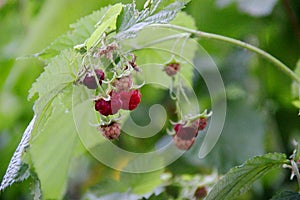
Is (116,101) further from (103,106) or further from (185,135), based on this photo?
(185,135)

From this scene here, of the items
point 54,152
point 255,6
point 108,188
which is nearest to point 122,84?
point 54,152

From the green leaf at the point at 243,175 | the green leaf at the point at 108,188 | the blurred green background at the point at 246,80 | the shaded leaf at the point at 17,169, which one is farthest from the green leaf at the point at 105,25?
the blurred green background at the point at 246,80

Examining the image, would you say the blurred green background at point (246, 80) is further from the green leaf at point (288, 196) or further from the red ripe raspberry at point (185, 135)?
the green leaf at point (288, 196)

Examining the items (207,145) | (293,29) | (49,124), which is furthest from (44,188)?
(293,29)

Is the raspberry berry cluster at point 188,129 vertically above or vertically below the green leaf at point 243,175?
above

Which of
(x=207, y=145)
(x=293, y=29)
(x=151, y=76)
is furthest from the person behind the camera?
(x=293, y=29)

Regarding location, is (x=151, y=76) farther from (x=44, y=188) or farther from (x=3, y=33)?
(x=3, y=33)

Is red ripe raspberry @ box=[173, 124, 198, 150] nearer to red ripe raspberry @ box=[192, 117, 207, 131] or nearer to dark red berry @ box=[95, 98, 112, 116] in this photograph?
red ripe raspberry @ box=[192, 117, 207, 131]
